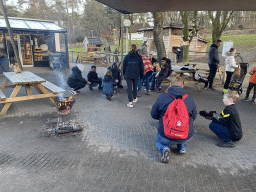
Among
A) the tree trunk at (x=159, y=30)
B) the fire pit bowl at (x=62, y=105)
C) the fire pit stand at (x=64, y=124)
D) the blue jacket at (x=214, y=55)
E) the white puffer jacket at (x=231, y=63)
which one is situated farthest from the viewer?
the tree trunk at (x=159, y=30)

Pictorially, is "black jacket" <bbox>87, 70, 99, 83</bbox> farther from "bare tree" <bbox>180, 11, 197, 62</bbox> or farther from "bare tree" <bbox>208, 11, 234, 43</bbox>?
"bare tree" <bbox>180, 11, 197, 62</bbox>

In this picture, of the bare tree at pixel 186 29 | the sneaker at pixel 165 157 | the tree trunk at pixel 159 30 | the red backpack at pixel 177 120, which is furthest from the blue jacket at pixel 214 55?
the bare tree at pixel 186 29

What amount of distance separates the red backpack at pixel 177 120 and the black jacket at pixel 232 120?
3.53ft

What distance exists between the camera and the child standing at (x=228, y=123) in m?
3.62

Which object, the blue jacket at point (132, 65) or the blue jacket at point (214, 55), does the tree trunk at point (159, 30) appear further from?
the blue jacket at point (132, 65)

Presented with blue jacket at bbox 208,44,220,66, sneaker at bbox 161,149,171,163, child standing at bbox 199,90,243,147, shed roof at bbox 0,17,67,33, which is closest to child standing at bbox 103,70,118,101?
child standing at bbox 199,90,243,147

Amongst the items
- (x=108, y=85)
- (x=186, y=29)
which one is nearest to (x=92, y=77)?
(x=108, y=85)

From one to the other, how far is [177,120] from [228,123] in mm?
1405

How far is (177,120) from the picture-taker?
9.95 ft

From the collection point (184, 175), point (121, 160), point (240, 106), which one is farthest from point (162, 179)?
point (240, 106)

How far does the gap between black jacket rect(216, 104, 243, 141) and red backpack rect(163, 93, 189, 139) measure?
107 centimetres

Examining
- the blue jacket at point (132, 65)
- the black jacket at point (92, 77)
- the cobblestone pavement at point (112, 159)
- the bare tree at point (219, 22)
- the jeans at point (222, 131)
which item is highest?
the bare tree at point (219, 22)

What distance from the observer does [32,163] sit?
3.29 meters

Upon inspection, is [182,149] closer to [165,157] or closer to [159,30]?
[165,157]
